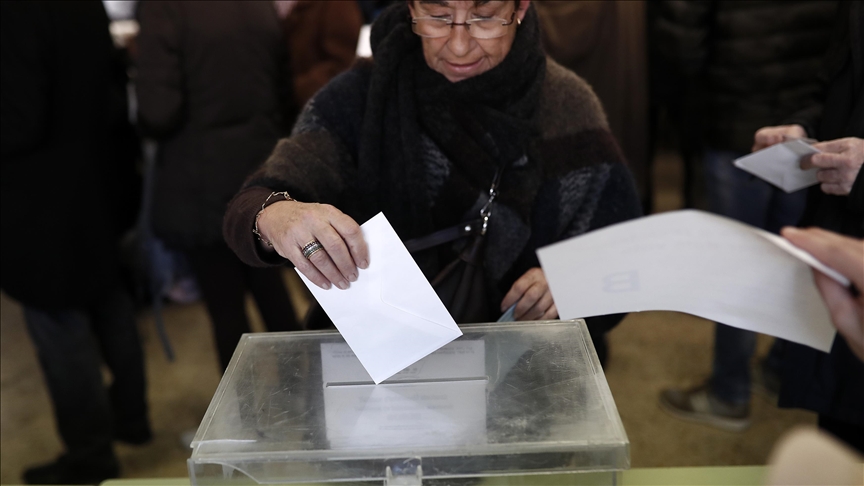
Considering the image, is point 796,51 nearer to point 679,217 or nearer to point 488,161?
point 488,161

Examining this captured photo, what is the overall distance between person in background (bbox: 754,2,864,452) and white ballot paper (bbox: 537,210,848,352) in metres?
0.53

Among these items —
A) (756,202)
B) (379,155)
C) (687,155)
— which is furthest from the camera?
(687,155)

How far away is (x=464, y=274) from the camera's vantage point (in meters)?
1.17

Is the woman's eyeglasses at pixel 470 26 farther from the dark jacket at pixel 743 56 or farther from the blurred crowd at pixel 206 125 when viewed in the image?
the dark jacket at pixel 743 56

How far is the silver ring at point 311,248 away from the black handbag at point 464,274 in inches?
9.9

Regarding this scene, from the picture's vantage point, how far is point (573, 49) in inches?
83.4

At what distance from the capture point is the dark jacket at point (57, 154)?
5.39ft

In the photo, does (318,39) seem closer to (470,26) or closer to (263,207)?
(470,26)

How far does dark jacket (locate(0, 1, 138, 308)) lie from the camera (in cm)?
164

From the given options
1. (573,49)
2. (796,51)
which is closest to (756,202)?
(796,51)

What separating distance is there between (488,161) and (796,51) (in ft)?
3.66

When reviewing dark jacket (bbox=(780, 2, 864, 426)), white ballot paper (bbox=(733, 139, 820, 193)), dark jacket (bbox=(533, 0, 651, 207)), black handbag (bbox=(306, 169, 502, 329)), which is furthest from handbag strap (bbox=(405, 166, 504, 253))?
dark jacket (bbox=(533, 0, 651, 207))

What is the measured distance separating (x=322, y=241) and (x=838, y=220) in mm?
948

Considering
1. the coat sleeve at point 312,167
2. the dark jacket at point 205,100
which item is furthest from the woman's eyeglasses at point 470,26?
the dark jacket at point 205,100
